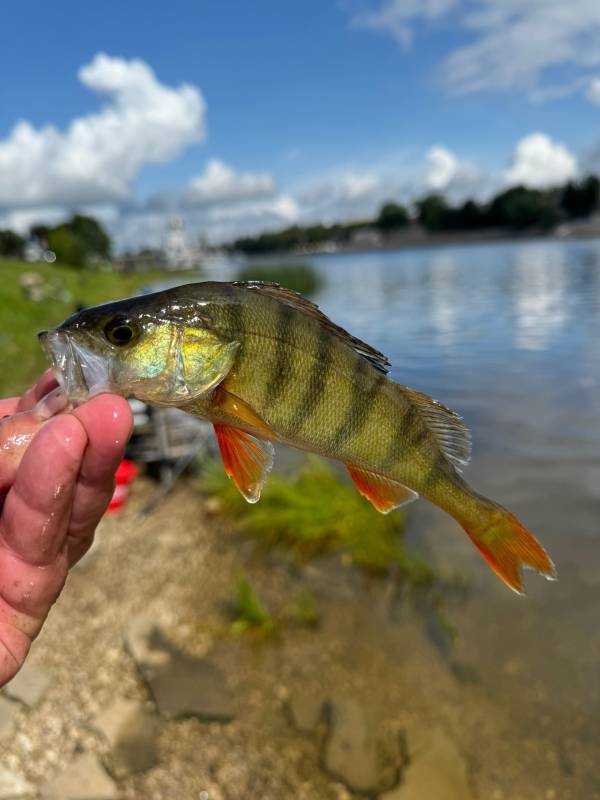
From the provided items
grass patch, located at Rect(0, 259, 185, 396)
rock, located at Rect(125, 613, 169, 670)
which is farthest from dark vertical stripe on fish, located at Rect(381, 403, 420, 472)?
grass patch, located at Rect(0, 259, 185, 396)

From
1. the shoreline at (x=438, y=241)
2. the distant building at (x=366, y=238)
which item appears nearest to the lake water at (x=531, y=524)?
the shoreline at (x=438, y=241)

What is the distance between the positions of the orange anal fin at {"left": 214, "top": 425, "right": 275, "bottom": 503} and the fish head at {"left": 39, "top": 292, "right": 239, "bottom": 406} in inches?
10.7

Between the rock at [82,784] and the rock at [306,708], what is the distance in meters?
1.83

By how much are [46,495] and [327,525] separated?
23.1ft

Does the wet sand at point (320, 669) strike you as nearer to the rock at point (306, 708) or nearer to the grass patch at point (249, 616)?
the rock at point (306, 708)

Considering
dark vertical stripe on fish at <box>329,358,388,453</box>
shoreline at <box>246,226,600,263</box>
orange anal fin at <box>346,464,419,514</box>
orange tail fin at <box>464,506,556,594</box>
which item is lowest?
shoreline at <box>246,226,600,263</box>

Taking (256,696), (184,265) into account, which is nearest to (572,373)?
(256,696)

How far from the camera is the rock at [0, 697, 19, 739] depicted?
5.69 metres

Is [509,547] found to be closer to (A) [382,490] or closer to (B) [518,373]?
(A) [382,490]

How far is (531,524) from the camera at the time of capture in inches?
388

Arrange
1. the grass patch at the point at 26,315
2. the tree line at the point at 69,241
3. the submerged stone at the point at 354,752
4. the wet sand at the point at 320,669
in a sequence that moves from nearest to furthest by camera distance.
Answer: the submerged stone at the point at 354,752 → the wet sand at the point at 320,669 → the grass patch at the point at 26,315 → the tree line at the point at 69,241

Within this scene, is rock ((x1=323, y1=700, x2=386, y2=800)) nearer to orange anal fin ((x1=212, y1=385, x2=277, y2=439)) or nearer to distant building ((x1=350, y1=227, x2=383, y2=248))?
orange anal fin ((x1=212, y1=385, x2=277, y2=439))

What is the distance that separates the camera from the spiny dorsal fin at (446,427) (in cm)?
282

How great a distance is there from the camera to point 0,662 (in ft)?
8.52
